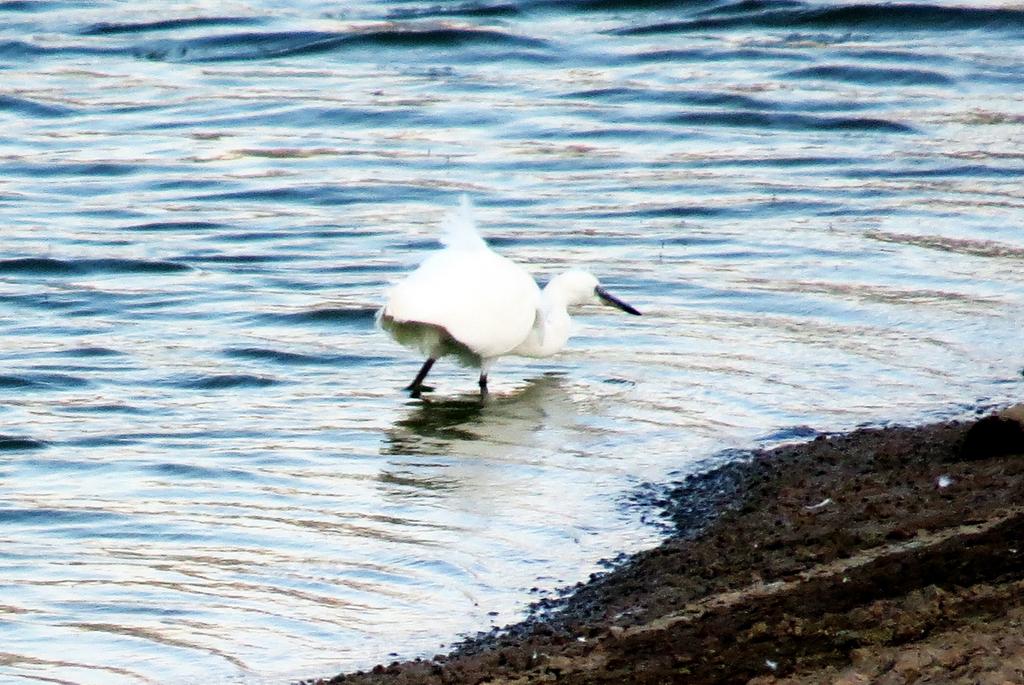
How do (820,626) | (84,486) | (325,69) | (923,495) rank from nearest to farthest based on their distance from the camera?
(820,626)
(923,495)
(84,486)
(325,69)

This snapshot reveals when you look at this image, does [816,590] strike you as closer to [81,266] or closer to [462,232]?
[462,232]

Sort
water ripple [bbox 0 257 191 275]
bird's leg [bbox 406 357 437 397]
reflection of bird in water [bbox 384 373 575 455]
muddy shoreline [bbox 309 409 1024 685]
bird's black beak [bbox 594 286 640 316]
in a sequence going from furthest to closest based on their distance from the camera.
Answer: water ripple [bbox 0 257 191 275] < bird's black beak [bbox 594 286 640 316] < bird's leg [bbox 406 357 437 397] < reflection of bird in water [bbox 384 373 575 455] < muddy shoreline [bbox 309 409 1024 685]

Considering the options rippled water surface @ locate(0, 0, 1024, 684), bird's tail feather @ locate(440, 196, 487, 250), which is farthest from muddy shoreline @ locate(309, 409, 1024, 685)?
bird's tail feather @ locate(440, 196, 487, 250)

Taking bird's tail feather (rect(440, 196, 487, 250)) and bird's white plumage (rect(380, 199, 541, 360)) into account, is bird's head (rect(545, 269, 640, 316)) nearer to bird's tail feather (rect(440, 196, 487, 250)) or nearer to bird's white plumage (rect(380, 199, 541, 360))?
bird's white plumage (rect(380, 199, 541, 360))

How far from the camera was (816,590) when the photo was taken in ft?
16.5

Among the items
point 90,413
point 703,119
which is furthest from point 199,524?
point 703,119

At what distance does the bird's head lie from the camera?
32.5 feet

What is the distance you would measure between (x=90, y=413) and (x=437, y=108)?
819 cm

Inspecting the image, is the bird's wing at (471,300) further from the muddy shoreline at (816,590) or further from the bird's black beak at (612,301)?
the muddy shoreline at (816,590)

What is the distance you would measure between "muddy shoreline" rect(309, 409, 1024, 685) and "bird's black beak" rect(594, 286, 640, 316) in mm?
3068

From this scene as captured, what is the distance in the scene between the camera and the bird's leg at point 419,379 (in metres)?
9.10

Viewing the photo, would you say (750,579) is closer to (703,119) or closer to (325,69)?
(703,119)

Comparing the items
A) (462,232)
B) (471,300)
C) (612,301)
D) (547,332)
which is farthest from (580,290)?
(471,300)

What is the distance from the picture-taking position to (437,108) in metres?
16.3
